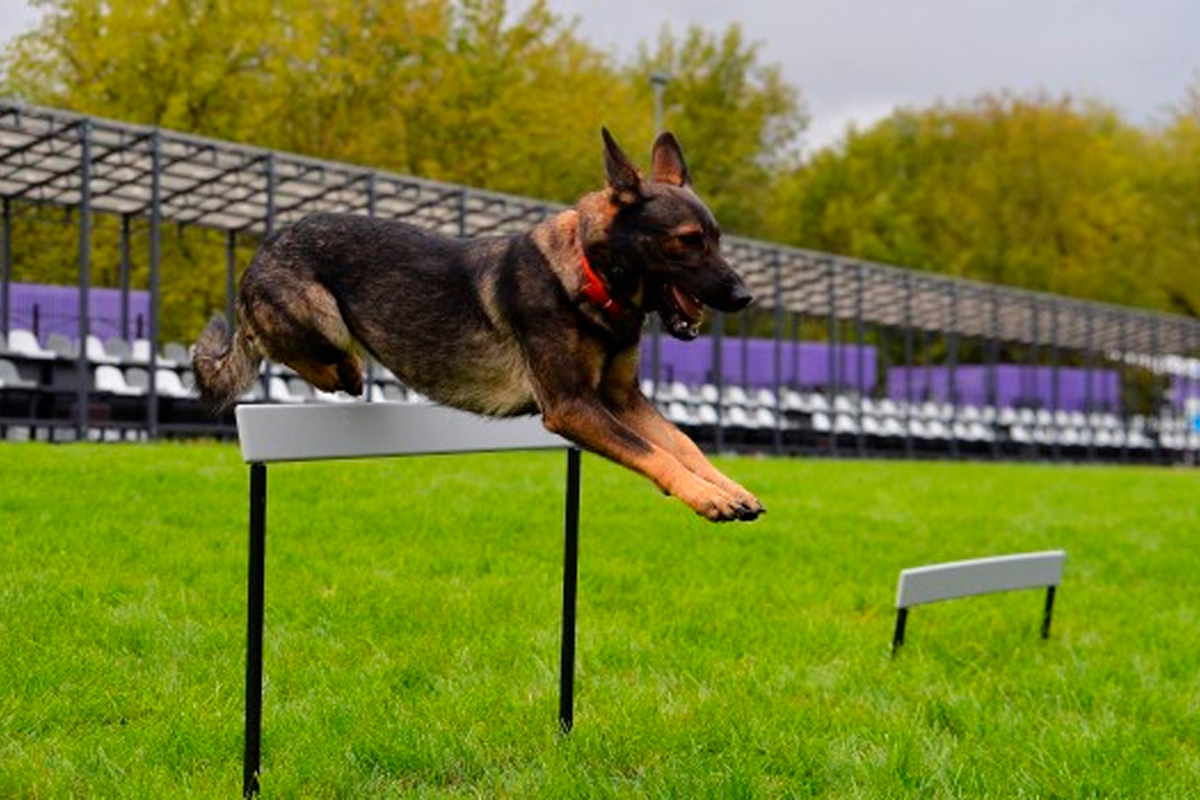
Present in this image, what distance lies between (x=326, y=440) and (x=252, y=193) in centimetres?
1745

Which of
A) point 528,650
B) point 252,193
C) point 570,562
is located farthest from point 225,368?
point 252,193

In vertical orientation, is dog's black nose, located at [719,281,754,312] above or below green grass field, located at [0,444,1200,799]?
above

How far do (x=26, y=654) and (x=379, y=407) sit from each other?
2744 millimetres

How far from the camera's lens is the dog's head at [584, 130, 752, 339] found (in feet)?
10.2

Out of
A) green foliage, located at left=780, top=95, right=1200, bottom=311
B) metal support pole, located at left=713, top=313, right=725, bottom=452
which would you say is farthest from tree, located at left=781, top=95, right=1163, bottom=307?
metal support pole, located at left=713, top=313, right=725, bottom=452

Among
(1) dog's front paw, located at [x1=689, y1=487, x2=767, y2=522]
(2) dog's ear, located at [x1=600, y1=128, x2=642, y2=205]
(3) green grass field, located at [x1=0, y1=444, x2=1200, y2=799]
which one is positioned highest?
(2) dog's ear, located at [x1=600, y1=128, x2=642, y2=205]

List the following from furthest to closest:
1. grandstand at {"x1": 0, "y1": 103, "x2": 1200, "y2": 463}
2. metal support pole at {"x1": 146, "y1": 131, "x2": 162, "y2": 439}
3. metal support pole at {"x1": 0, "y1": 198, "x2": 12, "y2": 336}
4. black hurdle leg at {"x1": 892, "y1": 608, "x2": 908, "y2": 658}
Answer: metal support pole at {"x1": 0, "y1": 198, "x2": 12, "y2": 336}, grandstand at {"x1": 0, "y1": 103, "x2": 1200, "y2": 463}, metal support pole at {"x1": 146, "y1": 131, "x2": 162, "y2": 439}, black hurdle leg at {"x1": 892, "y1": 608, "x2": 908, "y2": 658}

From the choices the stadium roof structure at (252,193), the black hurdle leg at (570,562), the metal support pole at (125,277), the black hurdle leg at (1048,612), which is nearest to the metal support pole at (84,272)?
the stadium roof structure at (252,193)

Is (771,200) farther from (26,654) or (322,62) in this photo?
(26,654)

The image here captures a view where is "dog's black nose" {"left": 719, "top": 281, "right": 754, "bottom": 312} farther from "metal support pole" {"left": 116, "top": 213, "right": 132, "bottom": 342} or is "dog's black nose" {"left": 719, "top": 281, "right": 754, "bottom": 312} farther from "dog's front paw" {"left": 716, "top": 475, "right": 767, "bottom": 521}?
"metal support pole" {"left": 116, "top": 213, "right": 132, "bottom": 342}

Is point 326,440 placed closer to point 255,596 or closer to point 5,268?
point 255,596

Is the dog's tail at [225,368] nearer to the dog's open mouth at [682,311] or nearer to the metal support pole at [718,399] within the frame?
the dog's open mouth at [682,311]

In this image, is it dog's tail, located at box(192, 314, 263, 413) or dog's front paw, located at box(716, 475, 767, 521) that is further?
dog's tail, located at box(192, 314, 263, 413)

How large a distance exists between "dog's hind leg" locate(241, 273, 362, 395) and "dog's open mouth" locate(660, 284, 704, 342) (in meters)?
0.86
